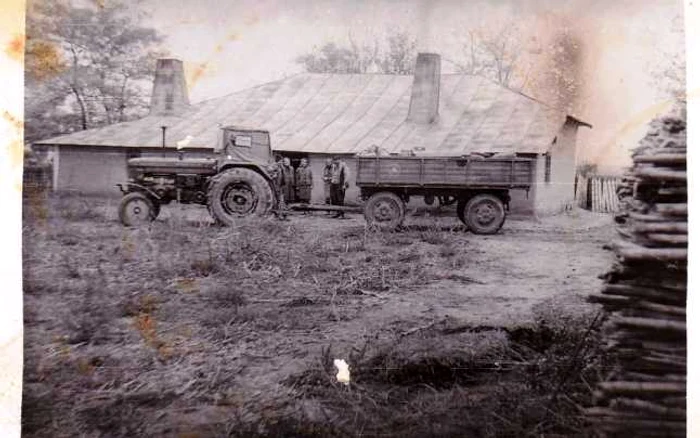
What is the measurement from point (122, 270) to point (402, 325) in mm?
1633

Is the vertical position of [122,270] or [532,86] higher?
[532,86]

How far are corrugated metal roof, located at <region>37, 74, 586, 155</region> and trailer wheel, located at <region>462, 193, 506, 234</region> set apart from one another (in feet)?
1.00

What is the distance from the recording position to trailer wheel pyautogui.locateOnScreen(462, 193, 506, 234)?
3.45 metres

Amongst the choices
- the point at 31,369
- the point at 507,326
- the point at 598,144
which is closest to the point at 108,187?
the point at 31,369

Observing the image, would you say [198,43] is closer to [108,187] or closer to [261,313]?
[108,187]

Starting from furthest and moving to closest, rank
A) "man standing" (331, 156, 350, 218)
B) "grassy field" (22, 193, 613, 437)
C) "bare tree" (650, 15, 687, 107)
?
"man standing" (331, 156, 350, 218), "bare tree" (650, 15, 687, 107), "grassy field" (22, 193, 613, 437)

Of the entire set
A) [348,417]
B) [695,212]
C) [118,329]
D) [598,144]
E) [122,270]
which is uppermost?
[598,144]

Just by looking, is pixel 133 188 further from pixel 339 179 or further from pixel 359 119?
pixel 359 119

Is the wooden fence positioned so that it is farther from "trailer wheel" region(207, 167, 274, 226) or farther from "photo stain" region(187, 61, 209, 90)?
"photo stain" region(187, 61, 209, 90)

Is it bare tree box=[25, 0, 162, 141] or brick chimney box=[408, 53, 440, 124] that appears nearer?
bare tree box=[25, 0, 162, 141]

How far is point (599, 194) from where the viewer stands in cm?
332

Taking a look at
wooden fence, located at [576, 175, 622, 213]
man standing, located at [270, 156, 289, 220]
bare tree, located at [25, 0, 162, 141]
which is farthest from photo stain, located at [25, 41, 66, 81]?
wooden fence, located at [576, 175, 622, 213]

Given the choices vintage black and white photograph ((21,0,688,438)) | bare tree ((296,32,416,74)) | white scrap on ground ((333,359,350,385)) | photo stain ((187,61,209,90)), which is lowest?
white scrap on ground ((333,359,350,385))

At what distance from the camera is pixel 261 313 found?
3.26 m
